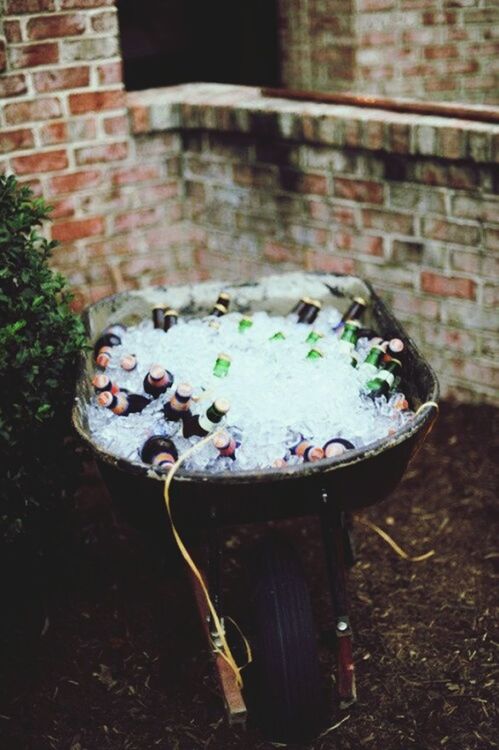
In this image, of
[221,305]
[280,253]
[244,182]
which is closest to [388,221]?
[280,253]

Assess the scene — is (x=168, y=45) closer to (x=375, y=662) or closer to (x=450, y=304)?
(x=450, y=304)

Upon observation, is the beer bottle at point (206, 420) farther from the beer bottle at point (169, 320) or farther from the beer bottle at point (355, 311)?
the beer bottle at point (355, 311)

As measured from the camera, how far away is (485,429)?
146 inches

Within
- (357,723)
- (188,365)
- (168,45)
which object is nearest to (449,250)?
(188,365)

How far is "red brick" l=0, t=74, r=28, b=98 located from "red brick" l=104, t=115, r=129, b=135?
1.40ft

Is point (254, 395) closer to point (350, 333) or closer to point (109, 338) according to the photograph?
point (350, 333)

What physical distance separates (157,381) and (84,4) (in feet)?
6.79

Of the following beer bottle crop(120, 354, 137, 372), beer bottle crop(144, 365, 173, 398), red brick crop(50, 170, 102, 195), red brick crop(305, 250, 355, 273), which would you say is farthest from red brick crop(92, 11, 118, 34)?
beer bottle crop(144, 365, 173, 398)

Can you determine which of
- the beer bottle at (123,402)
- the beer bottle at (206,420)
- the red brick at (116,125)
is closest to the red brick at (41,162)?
the red brick at (116,125)

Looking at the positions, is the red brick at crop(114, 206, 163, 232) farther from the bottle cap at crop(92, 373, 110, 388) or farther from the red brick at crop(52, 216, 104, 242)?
the bottle cap at crop(92, 373, 110, 388)

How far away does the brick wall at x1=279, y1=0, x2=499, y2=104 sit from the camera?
185 inches

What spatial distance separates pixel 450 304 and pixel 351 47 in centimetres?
196

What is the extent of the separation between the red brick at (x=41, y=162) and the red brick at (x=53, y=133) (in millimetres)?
49

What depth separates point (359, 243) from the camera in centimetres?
385
